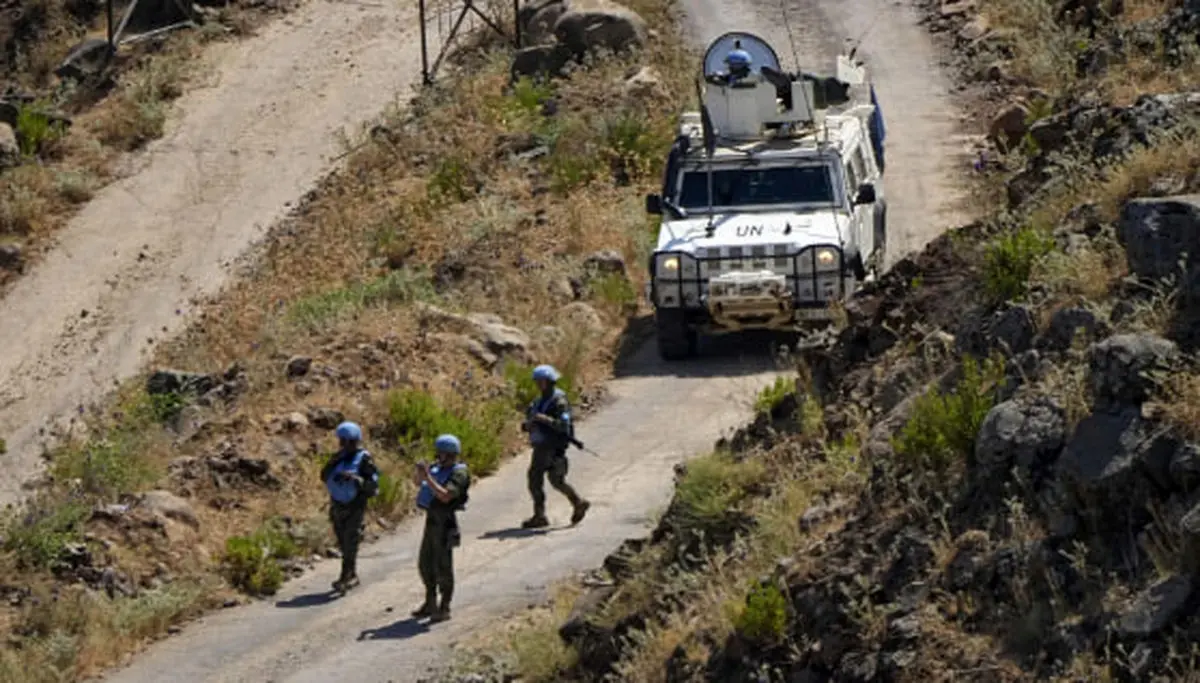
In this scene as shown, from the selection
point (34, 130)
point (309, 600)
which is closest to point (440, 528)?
point (309, 600)

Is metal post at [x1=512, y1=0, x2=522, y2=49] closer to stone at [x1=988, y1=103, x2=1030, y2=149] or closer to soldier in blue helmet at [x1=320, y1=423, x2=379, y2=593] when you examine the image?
stone at [x1=988, y1=103, x2=1030, y2=149]

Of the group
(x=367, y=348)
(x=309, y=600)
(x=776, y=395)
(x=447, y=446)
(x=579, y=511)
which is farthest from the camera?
(x=367, y=348)

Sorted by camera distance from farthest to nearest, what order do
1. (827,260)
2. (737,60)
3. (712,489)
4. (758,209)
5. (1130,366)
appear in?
(737,60), (758,209), (827,260), (712,489), (1130,366)

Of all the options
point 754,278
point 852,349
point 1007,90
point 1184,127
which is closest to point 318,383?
point 754,278

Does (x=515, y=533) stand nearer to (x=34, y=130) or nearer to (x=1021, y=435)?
(x=1021, y=435)

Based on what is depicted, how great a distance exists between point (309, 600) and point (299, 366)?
4751 mm

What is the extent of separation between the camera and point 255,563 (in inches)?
723

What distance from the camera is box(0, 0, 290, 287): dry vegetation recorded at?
3366 cm

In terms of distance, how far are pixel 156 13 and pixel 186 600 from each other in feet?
81.4

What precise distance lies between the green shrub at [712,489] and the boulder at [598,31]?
21.0 metres

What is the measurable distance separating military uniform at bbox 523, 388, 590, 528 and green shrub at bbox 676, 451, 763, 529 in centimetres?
430

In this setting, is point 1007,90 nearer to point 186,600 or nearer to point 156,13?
point 156,13

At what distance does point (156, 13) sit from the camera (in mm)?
40938

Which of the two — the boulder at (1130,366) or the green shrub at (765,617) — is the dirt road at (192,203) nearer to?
the green shrub at (765,617)
